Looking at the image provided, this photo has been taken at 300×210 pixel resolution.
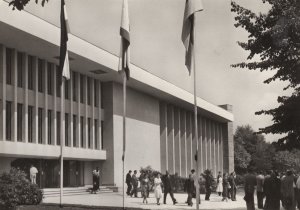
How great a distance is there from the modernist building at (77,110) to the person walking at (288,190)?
9.81m

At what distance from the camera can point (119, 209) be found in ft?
67.0

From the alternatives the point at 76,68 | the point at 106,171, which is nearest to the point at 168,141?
the point at 106,171

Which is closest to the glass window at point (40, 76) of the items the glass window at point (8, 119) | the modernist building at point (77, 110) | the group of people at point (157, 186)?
the modernist building at point (77, 110)

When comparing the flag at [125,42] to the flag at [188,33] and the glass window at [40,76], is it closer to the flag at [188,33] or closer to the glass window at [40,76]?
the flag at [188,33]

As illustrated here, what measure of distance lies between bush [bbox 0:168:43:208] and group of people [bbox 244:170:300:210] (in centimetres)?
800

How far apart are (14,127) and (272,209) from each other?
1831cm

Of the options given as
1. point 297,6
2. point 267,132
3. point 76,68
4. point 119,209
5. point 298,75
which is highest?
point 76,68

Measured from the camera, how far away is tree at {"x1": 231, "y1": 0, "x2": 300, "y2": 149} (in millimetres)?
11891

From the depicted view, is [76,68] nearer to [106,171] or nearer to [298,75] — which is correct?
[106,171]

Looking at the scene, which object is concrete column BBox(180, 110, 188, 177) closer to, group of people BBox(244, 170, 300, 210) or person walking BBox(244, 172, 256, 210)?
group of people BBox(244, 170, 300, 210)

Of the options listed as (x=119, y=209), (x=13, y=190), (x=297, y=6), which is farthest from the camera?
(x=119, y=209)

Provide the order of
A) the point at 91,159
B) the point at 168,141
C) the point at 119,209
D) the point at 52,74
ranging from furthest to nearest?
the point at 168,141 → the point at 91,159 → the point at 52,74 → the point at 119,209

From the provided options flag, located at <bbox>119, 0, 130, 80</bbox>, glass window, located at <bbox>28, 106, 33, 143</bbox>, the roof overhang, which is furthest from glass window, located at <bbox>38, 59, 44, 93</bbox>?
flag, located at <bbox>119, 0, 130, 80</bbox>

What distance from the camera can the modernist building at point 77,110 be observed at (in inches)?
1265
